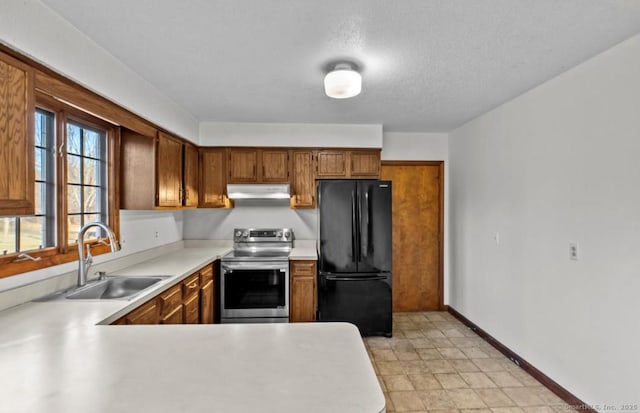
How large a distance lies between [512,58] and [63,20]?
262 centimetres

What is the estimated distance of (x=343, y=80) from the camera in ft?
7.05

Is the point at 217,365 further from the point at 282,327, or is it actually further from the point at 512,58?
the point at 512,58

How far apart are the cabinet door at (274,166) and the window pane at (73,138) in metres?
1.82

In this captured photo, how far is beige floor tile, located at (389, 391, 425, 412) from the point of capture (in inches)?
89.7

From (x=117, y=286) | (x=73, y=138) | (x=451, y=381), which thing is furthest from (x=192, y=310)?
(x=451, y=381)

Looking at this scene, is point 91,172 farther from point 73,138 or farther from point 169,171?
point 169,171

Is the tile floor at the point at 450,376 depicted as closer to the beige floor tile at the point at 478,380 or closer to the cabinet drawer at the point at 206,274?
the beige floor tile at the point at 478,380

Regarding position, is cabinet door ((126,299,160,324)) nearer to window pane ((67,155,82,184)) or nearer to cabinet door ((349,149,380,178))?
window pane ((67,155,82,184))

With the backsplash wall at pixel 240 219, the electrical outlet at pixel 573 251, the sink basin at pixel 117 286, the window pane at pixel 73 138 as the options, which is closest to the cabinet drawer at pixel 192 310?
the sink basin at pixel 117 286

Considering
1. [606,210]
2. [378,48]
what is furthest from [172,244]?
[606,210]

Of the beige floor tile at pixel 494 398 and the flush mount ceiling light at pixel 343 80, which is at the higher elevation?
the flush mount ceiling light at pixel 343 80

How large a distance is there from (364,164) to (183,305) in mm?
2446

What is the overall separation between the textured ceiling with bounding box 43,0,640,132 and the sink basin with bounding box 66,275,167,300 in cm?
152

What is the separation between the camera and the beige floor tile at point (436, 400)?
2.30 meters
